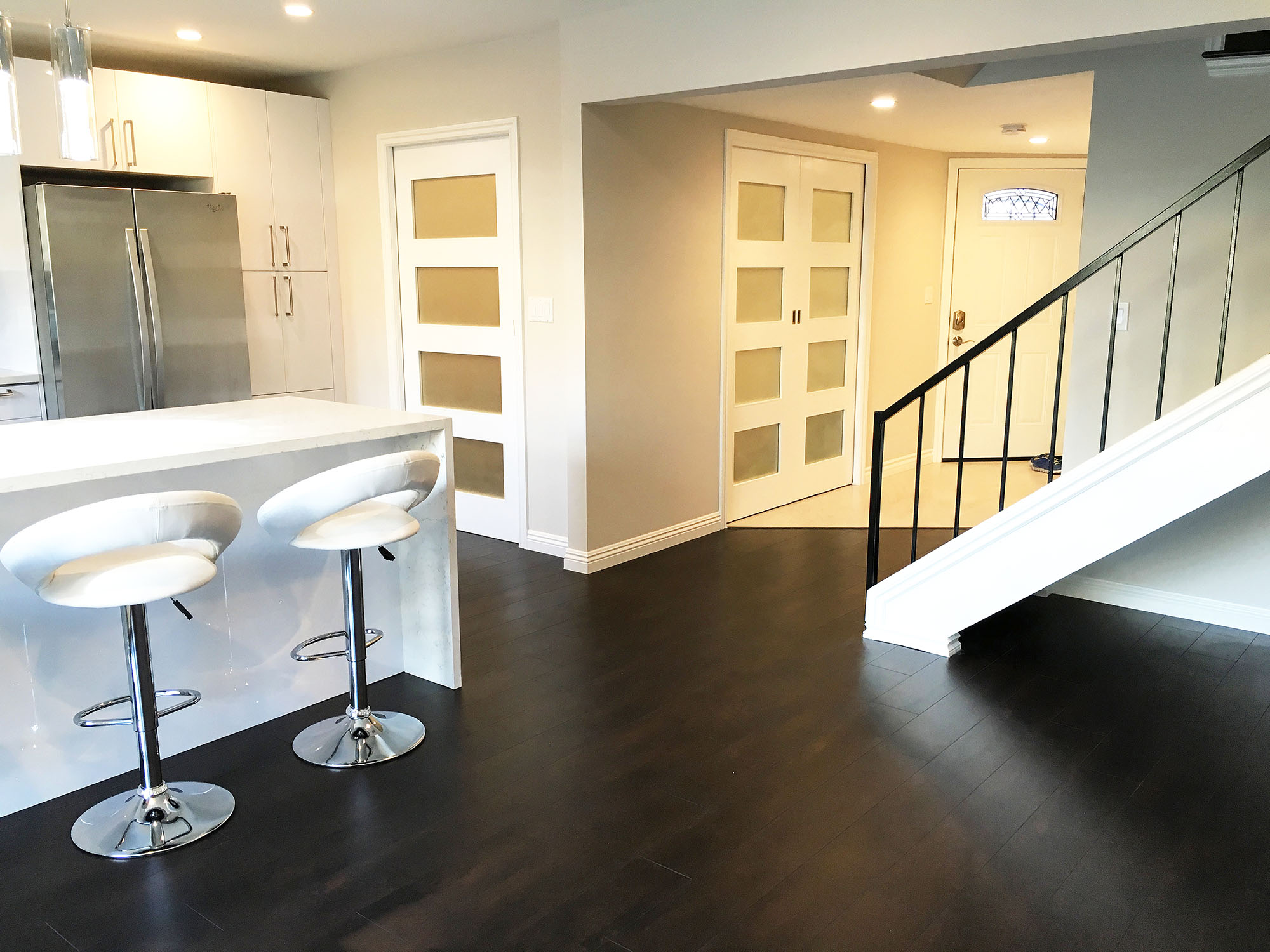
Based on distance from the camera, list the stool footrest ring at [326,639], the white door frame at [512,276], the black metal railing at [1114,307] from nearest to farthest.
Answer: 1. the stool footrest ring at [326,639]
2. the black metal railing at [1114,307]
3. the white door frame at [512,276]

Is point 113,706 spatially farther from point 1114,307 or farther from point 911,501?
point 911,501

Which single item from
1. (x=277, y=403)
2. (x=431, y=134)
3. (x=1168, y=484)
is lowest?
(x=1168, y=484)

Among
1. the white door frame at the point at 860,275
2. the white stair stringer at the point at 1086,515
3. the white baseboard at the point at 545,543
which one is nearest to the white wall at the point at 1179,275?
the white stair stringer at the point at 1086,515

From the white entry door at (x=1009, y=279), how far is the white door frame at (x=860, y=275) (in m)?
0.98

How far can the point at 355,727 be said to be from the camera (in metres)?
3.04

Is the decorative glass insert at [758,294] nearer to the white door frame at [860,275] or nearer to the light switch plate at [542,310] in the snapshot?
the white door frame at [860,275]

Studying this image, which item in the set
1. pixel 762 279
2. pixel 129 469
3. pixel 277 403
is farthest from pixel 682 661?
pixel 762 279

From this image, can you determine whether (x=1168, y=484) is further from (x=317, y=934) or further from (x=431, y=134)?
(x=431, y=134)

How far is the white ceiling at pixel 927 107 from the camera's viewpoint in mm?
4699

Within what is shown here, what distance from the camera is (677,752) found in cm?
301

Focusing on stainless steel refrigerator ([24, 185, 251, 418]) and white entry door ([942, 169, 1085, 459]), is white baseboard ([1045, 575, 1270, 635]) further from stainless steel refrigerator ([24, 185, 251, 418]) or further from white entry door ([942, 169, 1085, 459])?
stainless steel refrigerator ([24, 185, 251, 418])

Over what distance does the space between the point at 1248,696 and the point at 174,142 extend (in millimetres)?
5264

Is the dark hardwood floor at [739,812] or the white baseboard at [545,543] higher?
the white baseboard at [545,543]

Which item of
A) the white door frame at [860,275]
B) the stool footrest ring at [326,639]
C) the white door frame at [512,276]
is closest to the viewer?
the stool footrest ring at [326,639]
